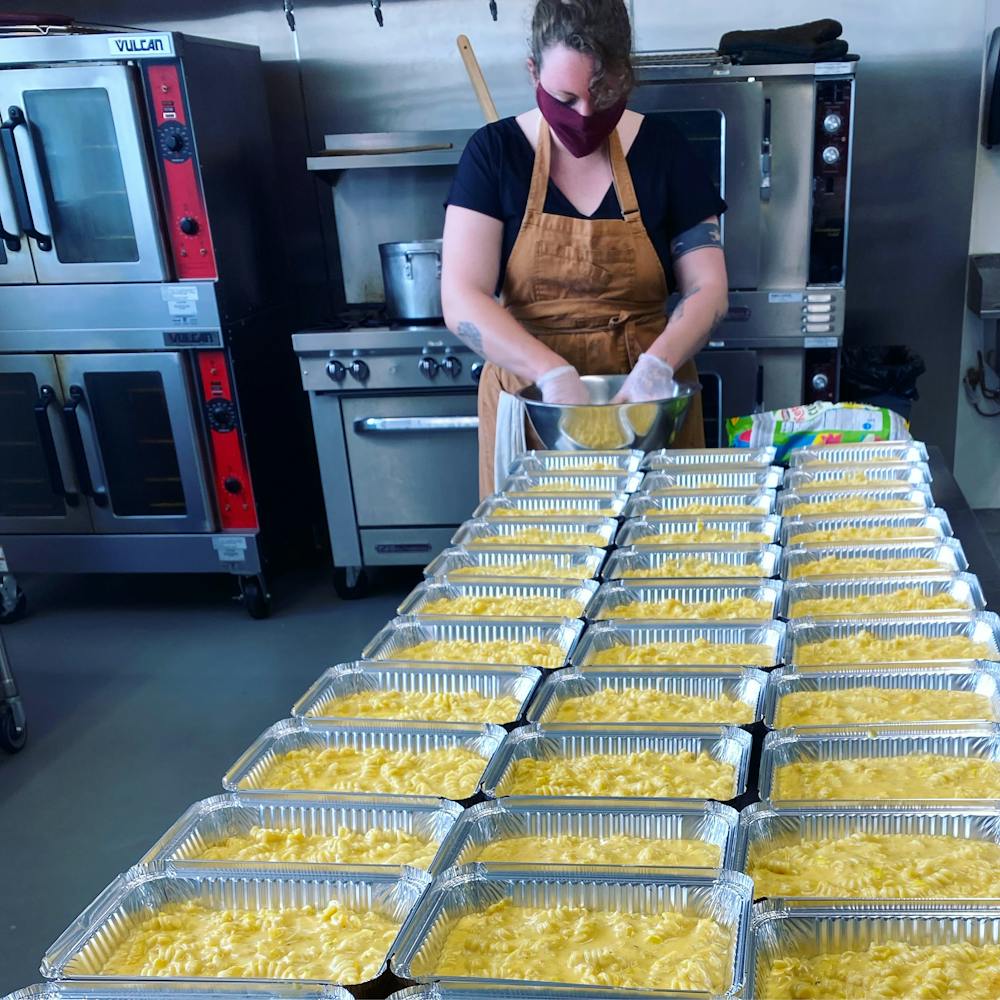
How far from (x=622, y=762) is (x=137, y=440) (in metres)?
3.27

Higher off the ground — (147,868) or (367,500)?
(147,868)

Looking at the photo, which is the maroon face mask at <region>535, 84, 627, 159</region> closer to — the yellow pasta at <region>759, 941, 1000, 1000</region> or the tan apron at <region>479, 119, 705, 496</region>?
the tan apron at <region>479, 119, 705, 496</region>

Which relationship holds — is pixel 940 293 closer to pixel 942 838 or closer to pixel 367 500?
pixel 367 500

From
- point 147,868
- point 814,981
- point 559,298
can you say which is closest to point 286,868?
point 147,868

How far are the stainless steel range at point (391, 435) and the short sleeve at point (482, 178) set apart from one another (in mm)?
1157

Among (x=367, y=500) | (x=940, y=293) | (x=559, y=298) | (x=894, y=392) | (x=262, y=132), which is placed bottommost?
(x=367, y=500)

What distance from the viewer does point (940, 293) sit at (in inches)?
172

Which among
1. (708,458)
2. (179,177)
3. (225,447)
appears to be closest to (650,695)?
(708,458)

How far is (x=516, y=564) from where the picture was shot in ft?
6.27

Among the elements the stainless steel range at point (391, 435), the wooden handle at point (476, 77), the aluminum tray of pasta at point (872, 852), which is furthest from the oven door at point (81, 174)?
the aluminum tray of pasta at point (872, 852)

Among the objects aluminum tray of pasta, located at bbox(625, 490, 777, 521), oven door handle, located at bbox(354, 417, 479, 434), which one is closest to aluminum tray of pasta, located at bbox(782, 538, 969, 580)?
aluminum tray of pasta, located at bbox(625, 490, 777, 521)

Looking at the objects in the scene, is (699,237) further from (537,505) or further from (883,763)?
(883,763)

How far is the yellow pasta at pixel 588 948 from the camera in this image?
938 millimetres

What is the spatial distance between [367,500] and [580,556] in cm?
231
